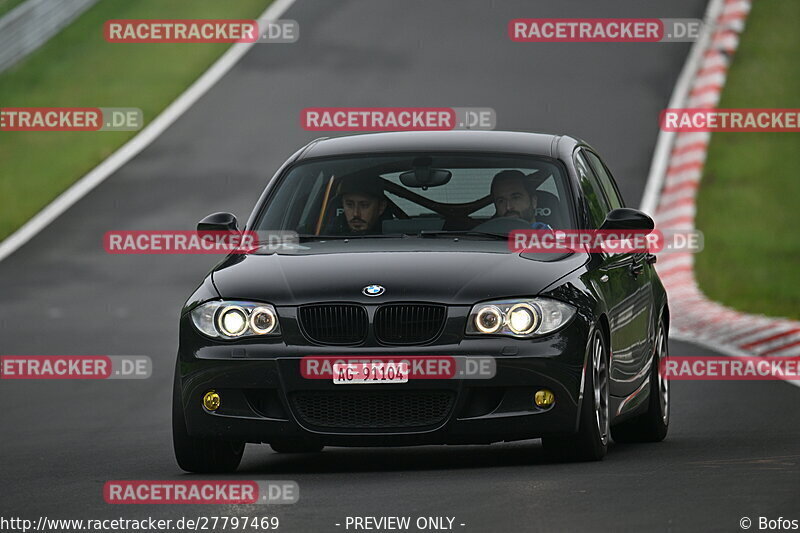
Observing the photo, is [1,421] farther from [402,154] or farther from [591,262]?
[591,262]

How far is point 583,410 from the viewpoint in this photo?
364 inches

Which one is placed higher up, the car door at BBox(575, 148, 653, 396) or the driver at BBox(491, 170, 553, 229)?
the driver at BBox(491, 170, 553, 229)

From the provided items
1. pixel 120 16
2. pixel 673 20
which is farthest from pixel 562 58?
pixel 120 16

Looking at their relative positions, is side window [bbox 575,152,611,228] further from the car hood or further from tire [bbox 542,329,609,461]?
tire [bbox 542,329,609,461]

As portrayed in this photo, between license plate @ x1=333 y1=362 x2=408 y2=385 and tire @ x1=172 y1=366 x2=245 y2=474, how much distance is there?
0.83 meters

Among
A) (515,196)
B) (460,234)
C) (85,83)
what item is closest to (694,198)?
(85,83)

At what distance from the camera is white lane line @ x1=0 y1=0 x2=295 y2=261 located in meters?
25.0

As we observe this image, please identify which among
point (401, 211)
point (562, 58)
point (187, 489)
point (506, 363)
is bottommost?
point (187, 489)

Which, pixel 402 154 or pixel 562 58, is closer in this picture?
pixel 402 154

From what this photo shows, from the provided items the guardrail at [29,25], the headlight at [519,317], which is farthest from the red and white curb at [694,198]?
the guardrail at [29,25]

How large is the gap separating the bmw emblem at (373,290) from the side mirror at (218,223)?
4.31 feet

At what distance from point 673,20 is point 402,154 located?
25068mm

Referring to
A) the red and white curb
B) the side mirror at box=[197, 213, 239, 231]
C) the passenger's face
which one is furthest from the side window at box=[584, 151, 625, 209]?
the red and white curb

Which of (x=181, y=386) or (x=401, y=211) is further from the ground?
(x=401, y=211)
